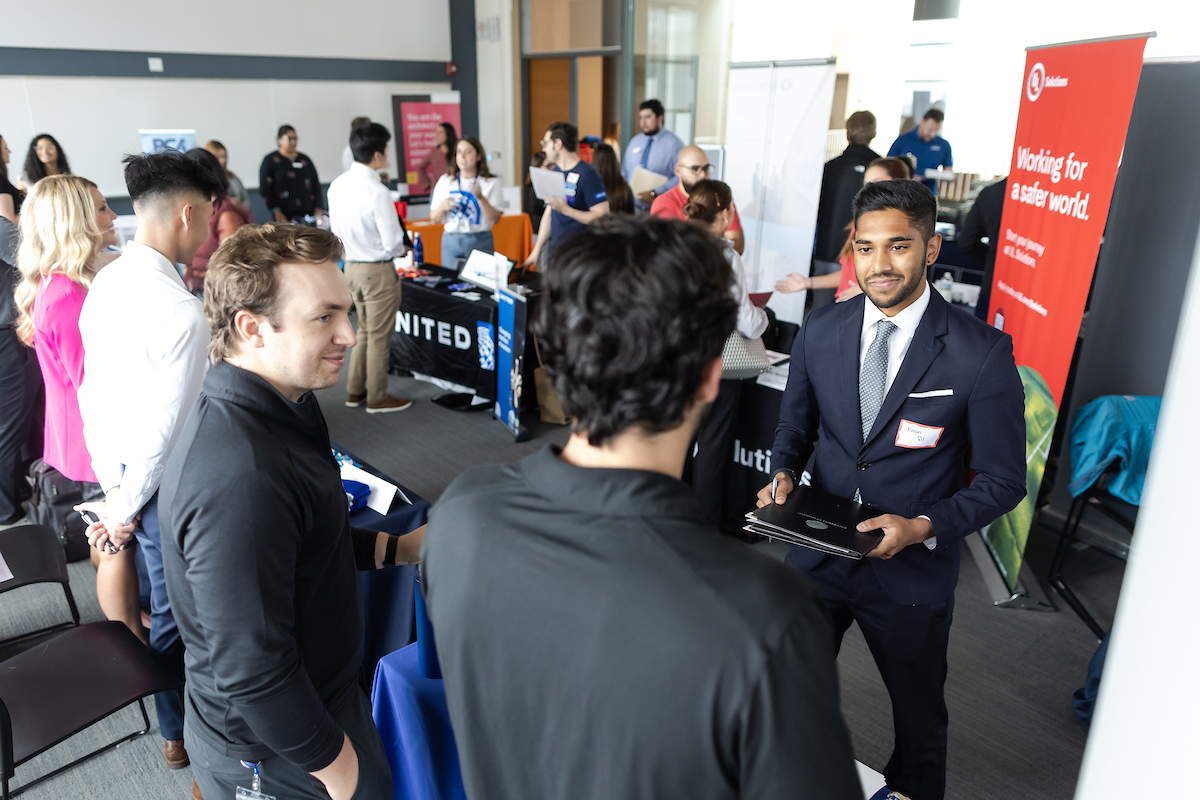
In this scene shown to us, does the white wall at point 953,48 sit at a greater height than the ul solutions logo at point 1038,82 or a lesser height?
greater

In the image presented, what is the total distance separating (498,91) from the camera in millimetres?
9508

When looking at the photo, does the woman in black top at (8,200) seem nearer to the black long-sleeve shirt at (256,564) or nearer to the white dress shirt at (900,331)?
the black long-sleeve shirt at (256,564)

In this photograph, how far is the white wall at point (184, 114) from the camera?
679 centimetres

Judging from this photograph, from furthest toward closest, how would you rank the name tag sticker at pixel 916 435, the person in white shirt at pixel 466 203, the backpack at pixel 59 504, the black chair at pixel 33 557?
the person in white shirt at pixel 466 203, the backpack at pixel 59 504, the black chair at pixel 33 557, the name tag sticker at pixel 916 435

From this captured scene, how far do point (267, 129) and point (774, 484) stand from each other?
321 inches

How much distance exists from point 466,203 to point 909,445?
4.50 metres

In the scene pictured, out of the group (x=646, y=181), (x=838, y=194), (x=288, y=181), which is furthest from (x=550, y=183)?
(x=288, y=181)

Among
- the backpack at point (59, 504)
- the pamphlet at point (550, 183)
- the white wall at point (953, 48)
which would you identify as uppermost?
the white wall at point (953, 48)

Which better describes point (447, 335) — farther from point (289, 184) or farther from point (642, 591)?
point (642, 591)

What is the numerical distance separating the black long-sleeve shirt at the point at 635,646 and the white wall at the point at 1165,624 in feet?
0.70

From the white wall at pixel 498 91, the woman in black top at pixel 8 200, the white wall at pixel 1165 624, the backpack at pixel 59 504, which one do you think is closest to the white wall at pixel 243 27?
the white wall at pixel 498 91

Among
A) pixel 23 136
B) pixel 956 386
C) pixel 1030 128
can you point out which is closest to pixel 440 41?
pixel 23 136

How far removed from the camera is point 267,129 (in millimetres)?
8125

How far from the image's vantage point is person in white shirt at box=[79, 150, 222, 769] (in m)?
1.84
